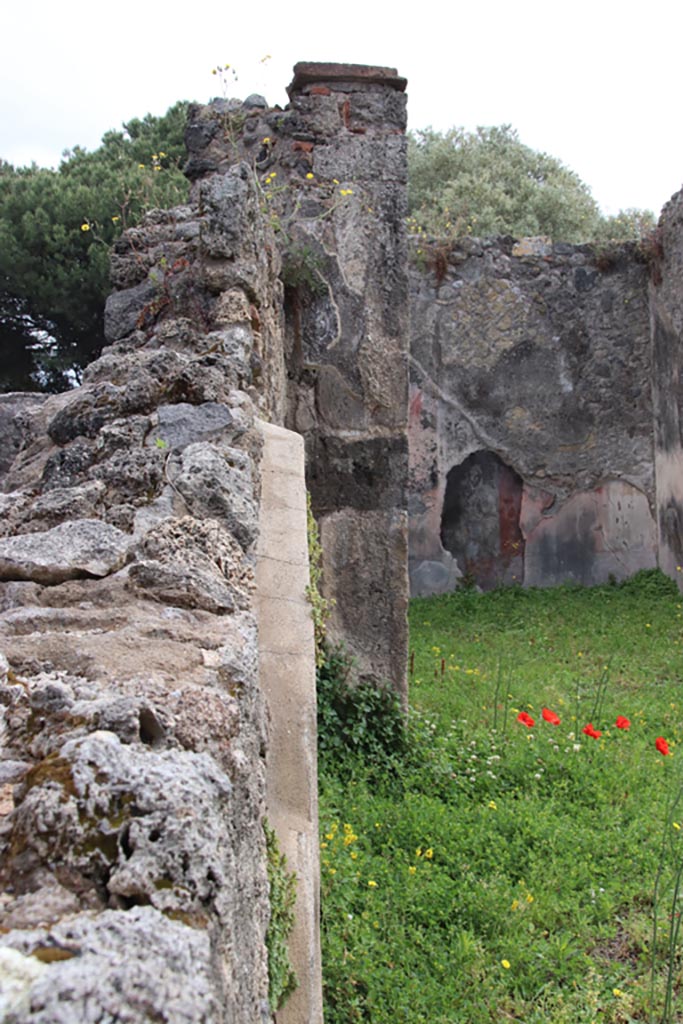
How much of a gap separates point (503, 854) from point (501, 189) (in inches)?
531

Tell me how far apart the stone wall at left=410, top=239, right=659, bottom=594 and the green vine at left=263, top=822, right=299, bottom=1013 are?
23.5ft

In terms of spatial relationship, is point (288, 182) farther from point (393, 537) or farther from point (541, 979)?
point (541, 979)

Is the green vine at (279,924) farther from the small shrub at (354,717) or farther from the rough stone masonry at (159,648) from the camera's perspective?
the small shrub at (354,717)

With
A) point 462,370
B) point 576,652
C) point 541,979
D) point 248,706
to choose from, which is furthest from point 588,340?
point 248,706

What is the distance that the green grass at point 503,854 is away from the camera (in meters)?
2.45

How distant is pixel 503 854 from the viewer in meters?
3.16

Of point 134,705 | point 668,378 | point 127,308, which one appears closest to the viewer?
point 134,705

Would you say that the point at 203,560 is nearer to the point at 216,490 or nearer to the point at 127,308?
the point at 216,490

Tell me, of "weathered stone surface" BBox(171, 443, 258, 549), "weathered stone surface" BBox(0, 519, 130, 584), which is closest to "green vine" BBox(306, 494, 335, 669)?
"weathered stone surface" BBox(171, 443, 258, 549)

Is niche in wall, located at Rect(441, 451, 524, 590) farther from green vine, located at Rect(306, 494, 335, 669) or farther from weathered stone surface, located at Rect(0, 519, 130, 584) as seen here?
weathered stone surface, located at Rect(0, 519, 130, 584)

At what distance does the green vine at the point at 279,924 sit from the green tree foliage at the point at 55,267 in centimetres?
949

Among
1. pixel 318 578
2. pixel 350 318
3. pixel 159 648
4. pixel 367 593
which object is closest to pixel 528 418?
pixel 350 318

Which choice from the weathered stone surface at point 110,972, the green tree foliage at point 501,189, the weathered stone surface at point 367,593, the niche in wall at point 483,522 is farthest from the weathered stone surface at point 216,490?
the green tree foliage at point 501,189

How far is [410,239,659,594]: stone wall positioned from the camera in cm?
868
